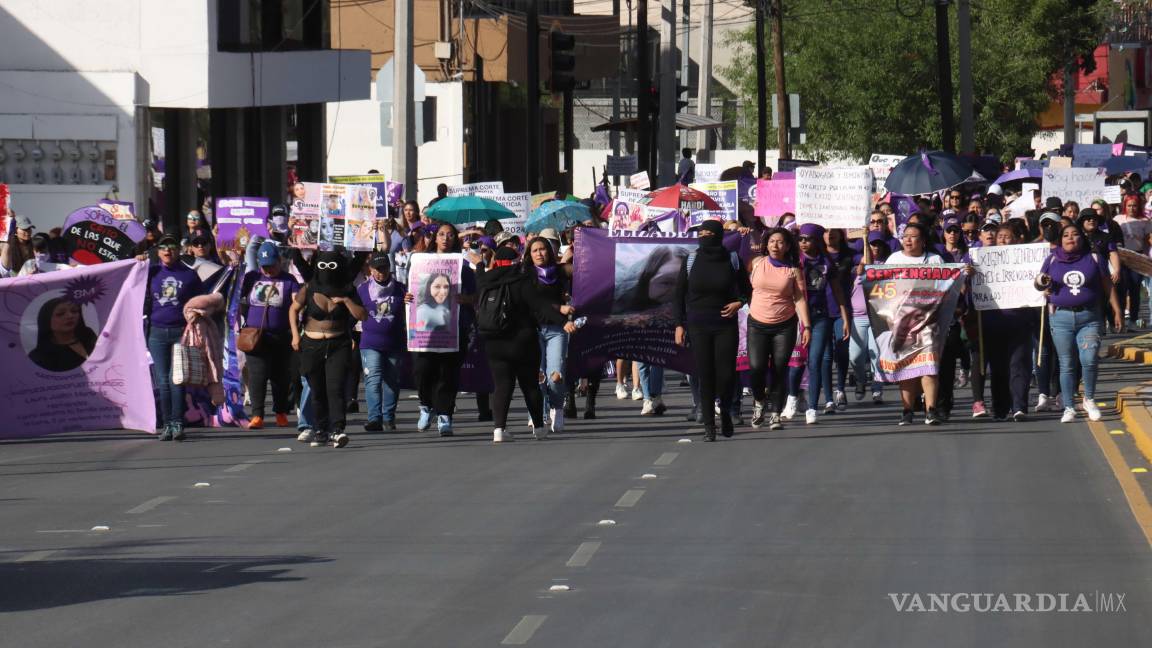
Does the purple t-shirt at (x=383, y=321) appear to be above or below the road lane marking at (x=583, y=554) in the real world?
above

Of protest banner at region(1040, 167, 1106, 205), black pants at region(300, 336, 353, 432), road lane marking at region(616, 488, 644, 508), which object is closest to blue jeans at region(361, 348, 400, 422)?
black pants at region(300, 336, 353, 432)

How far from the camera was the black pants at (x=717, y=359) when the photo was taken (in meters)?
15.8

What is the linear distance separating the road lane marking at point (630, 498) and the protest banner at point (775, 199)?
532 inches

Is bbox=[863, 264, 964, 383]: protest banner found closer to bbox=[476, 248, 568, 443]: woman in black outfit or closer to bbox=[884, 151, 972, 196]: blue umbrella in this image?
bbox=[476, 248, 568, 443]: woman in black outfit

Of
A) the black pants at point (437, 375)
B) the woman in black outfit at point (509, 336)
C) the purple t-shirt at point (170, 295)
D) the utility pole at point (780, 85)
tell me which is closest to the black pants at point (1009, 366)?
the woman in black outfit at point (509, 336)

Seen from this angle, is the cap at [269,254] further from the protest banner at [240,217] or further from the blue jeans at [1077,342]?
the protest banner at [240,217]

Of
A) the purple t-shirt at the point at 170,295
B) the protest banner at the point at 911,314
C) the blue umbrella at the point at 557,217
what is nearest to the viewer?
the purple t-shirt at the point at 170,295

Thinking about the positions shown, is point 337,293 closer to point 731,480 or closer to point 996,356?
point 731,480

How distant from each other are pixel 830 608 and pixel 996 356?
8553mm

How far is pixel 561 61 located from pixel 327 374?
1512 cm

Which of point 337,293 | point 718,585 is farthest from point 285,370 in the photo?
point 718,585

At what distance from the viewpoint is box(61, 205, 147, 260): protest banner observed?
2036 centimetres

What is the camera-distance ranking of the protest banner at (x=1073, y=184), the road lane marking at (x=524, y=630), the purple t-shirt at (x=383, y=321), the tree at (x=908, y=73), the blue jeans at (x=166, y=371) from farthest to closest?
the tree at (x=908, y=73)
the protest banner at (x=1073, y=184)
the purple t-shirt at (x=383, y=321)
the blue jeans at (x=166, y=371)
the road lane marking at (x=524, y=630)

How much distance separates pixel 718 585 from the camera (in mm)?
9305
